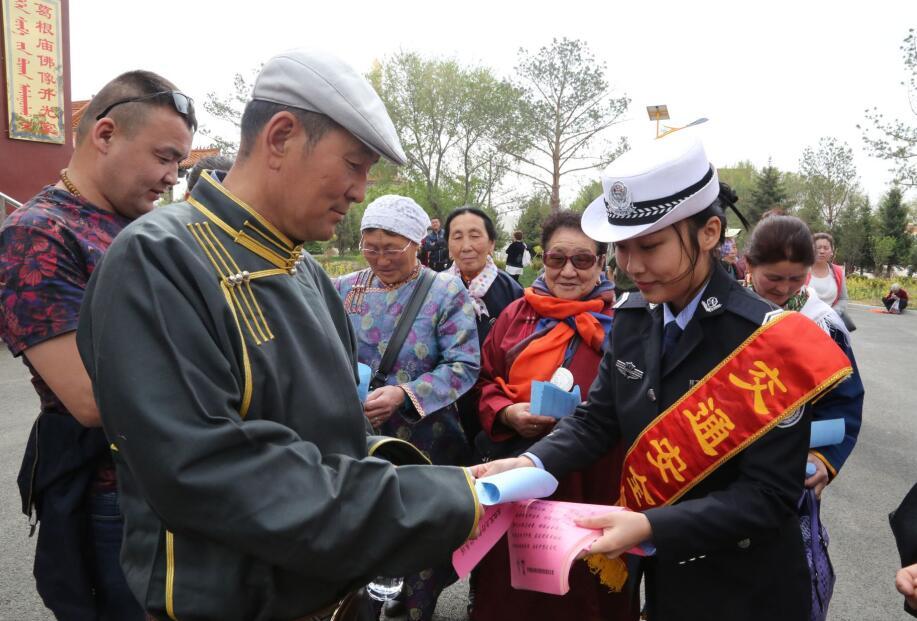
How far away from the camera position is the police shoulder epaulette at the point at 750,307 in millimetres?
1745

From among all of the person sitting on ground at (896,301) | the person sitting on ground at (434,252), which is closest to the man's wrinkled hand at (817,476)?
the person sitting on ground at (434,252)

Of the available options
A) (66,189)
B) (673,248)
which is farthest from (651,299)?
(66,189)

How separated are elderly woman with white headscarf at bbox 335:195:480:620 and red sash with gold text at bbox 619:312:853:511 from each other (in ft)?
4.36

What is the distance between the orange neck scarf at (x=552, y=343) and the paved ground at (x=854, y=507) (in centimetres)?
132

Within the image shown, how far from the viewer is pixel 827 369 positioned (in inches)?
64.7

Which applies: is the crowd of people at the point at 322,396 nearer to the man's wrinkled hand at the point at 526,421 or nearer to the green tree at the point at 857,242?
the man's wrinkled hand at the point at 526,421

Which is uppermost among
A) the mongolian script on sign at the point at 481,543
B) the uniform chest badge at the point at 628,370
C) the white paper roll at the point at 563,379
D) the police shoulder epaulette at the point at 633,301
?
the police shoulder epaulette at the point at 633,301

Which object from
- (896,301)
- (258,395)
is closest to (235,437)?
(258,395)

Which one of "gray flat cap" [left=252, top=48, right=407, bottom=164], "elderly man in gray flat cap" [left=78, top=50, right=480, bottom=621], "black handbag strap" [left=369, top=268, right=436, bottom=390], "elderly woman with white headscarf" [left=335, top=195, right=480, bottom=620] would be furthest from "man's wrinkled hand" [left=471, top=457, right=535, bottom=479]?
"black handbag strap" [left=369, top=268, right=436, bottom=390]

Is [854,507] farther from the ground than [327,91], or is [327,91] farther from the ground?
[327,91]

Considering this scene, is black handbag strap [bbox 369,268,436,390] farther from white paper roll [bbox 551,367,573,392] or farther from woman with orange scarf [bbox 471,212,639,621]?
white paper roll [bbox 551,367,573,392]

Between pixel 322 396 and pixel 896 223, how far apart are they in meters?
45.0

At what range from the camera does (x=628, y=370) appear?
200 centimetres

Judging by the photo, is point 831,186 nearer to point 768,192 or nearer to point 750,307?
point 768,192
